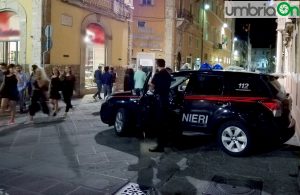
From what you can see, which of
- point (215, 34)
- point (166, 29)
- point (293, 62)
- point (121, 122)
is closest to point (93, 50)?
point (293, 62)

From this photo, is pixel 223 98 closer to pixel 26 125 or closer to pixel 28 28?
pixel 26 125

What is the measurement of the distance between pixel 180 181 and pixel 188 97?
2.51m

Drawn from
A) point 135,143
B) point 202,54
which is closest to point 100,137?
point 135,143

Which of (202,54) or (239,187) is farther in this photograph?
(202,54)

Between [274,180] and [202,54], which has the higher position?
[202,54]

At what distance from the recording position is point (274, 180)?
20.7 ft

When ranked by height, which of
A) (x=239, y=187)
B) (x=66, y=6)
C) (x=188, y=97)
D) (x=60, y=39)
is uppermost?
(x=66, y=6)

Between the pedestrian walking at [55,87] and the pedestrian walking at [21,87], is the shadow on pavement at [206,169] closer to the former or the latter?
the pedestrian walking at [55,87]

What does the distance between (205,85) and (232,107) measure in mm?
819

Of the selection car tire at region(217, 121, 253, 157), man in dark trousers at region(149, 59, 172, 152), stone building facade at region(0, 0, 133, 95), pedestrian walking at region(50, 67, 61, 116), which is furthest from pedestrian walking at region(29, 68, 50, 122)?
car tire at region(217, 121, 253, 157)

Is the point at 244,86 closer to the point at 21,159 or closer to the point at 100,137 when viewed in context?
the point at 100,137

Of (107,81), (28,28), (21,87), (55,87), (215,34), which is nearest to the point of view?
(55,87)

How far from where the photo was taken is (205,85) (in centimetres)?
824

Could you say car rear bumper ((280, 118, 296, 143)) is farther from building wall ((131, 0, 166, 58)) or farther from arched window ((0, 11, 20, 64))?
building wall ((131, 0, 166, 58))
